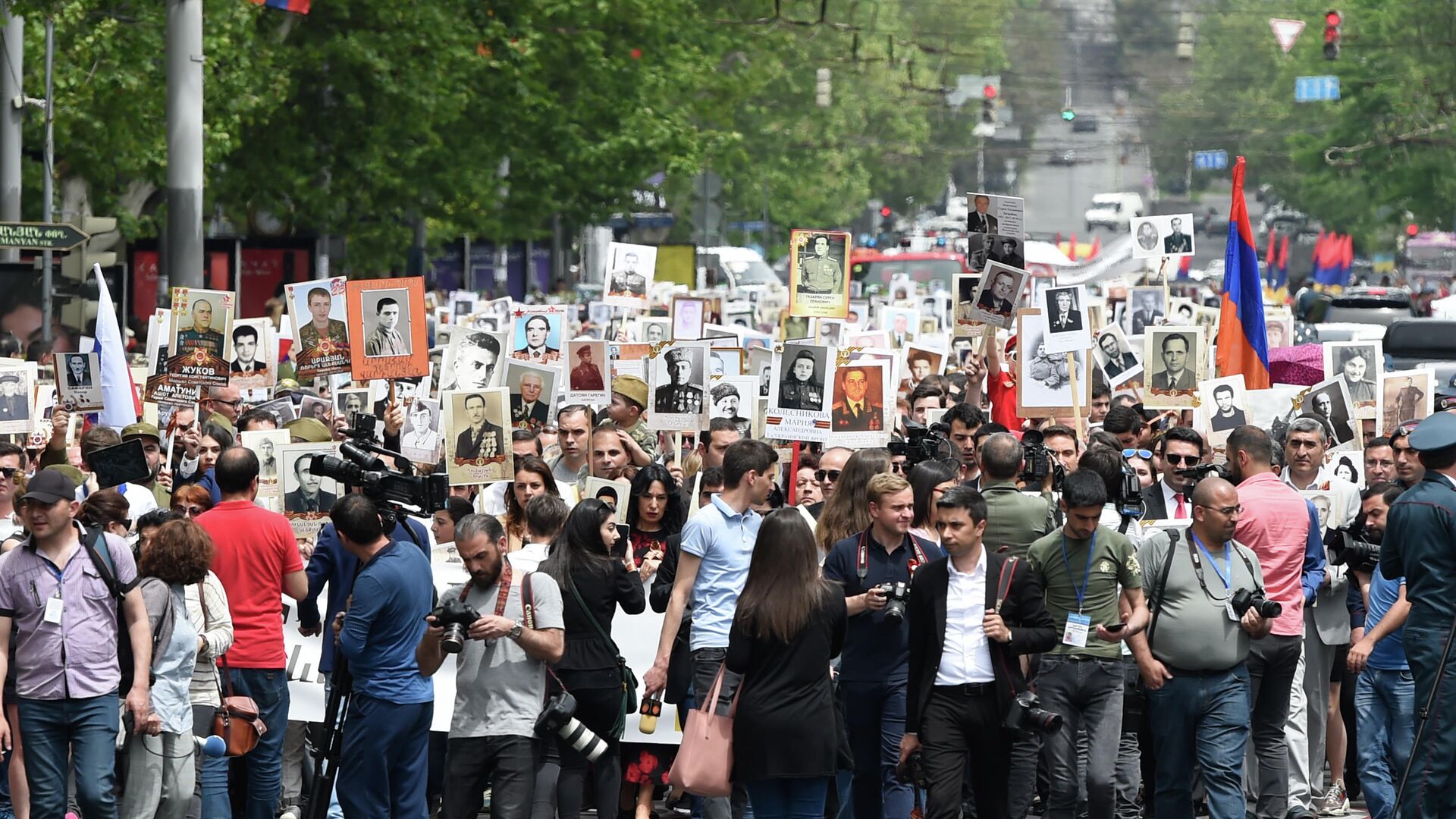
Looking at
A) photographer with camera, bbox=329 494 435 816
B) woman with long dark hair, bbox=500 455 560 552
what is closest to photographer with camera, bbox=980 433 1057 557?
woman with long dark hair, bbox=500 455 560 552

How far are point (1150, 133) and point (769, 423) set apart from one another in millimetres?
118808

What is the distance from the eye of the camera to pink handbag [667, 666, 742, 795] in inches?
323

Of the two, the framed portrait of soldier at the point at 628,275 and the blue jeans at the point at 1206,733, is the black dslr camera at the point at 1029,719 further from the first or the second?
the framed portrait of soldier at the point at 628,275

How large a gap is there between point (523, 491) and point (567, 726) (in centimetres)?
178

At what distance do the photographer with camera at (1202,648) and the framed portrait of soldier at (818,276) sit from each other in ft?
29.9

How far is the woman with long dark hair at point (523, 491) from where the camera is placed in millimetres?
10477

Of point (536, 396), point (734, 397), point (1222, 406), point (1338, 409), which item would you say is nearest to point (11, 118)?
point (536, 396)

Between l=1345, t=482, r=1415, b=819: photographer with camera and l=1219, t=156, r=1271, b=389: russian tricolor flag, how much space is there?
17.5 ft

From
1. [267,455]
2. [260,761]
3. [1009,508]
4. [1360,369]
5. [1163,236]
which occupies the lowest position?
[260,761]

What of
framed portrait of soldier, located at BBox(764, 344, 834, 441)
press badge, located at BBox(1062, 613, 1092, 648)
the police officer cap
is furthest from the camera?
framed portrait of soldier, located at BBox(764, 344, 834, 441)

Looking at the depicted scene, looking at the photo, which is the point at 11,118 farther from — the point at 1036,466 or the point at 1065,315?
the point at 1036,466

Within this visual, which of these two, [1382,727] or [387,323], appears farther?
[387,323]

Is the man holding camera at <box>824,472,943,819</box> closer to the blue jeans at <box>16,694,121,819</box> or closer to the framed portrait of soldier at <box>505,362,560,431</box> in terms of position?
the blue jeans at <box>16,694,121,819</box>

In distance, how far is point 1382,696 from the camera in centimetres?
1031
